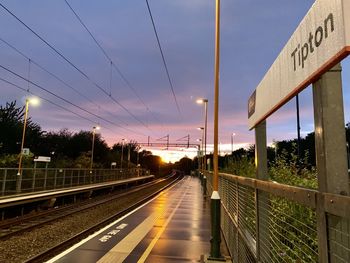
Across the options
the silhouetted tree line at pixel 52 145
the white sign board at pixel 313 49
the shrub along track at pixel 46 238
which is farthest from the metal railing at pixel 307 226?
the silhouetted tree line at pixel 52 145

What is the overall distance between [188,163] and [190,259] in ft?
549

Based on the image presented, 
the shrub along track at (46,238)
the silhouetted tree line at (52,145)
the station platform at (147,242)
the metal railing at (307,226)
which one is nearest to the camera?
the metal railing at (307,226)

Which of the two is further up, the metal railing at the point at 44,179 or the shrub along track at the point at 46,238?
the metal railing at the point at 44,179

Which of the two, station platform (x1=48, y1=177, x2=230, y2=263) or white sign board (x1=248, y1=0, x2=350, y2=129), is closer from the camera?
white sign board (x1=248, y1=0, x2=350, y2=129)

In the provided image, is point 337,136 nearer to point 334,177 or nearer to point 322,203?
point 334,177

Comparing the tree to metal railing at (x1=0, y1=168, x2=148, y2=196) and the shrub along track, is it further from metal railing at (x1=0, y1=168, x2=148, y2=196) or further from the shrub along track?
the shrub along track

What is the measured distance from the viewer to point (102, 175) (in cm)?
4506

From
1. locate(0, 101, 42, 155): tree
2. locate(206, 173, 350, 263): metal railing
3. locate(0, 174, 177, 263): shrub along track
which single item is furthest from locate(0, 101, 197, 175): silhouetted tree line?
locate(206, 173, 350, 263): metal railing

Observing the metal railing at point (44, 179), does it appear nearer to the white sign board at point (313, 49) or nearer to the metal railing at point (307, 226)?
the metal railing at point (307, 226)

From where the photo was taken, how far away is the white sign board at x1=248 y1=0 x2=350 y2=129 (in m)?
1.91

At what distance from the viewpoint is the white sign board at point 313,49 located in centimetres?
191

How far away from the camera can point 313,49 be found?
7.75 ft

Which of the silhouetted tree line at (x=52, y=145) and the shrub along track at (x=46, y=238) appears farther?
the silhouetted tree line at (x=52, y=145)

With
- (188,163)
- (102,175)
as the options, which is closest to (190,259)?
(102,175)
